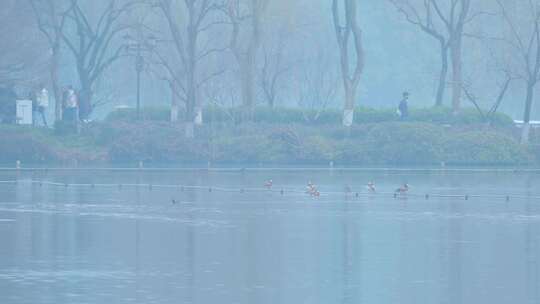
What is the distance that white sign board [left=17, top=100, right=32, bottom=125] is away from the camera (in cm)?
4825

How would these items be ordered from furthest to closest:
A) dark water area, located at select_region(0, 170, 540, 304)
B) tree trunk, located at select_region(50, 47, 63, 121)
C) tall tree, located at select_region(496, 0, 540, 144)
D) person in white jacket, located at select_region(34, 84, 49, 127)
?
person in white jacket, located at select_region(34, 84, 49, 127) < tree trunk, located at select_region(50, 47, 63, 121) < tall tree, located at select_region(496, 0, 540, 144) < dark water area, located at select_region(0, 170, 540, 304)

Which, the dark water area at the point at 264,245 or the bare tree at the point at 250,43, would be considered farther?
the bare tree at the point at 250,43

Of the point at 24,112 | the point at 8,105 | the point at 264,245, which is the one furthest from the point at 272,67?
the point at 264,245

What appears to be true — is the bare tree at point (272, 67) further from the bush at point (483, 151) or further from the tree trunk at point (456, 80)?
the bush at point (483, 151)

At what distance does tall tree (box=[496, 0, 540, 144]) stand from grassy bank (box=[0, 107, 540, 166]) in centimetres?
297

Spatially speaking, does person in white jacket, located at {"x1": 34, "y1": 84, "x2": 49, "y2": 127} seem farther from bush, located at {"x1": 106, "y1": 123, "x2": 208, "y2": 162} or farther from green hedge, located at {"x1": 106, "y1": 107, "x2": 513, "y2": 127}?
bush, located at {"x1": 106, "y1": 123, "x2": 208, "y2": 162}

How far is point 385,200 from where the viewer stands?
1105 inches

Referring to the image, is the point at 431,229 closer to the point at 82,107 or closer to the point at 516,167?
the point at 516,167

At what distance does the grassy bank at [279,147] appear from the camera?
42.7 m

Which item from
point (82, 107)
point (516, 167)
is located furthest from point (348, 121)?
point (82, 107)

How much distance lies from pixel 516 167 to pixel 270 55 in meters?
18.6

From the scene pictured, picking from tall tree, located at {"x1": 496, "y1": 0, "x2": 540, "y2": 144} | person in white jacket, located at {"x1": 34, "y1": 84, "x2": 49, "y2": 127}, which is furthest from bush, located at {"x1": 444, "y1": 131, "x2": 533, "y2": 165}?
person in white jacket, located at {"x1": 34, "y1": 84, "x2": 49, "y2": 127}

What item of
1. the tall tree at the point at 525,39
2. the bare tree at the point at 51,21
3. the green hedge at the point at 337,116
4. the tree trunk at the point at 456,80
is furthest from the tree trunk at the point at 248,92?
the tall tree at the point at 525,39

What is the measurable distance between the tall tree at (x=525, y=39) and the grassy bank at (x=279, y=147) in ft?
9.74
